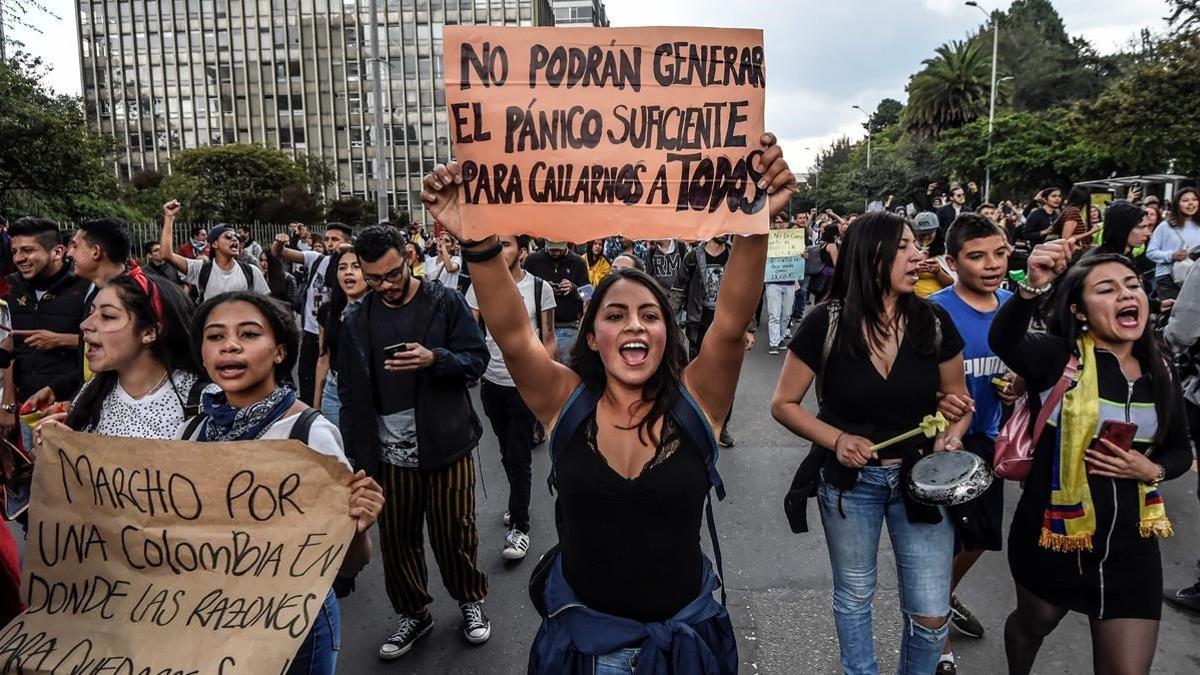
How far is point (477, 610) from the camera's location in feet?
12.7

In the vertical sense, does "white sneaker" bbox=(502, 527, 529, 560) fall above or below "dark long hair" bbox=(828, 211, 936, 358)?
below

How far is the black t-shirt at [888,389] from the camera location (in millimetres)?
2871

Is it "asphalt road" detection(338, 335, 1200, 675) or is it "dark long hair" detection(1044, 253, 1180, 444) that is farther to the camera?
"asphalt road" detection(338, 335, 1200, 675)

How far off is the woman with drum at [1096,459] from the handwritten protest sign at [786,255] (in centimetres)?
797

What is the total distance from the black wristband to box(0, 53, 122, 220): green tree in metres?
17.0

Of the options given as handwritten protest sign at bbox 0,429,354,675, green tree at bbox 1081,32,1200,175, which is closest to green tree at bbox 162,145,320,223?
green tree at bbox 1081,32,1200,175

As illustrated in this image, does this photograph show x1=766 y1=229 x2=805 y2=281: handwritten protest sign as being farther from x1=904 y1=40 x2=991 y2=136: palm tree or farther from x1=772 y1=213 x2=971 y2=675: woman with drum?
x1=904 y1=40 x2=991 y2=136: palm tree

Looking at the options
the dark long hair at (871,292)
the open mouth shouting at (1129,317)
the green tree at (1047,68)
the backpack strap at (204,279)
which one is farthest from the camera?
the green tree at (1047,68)

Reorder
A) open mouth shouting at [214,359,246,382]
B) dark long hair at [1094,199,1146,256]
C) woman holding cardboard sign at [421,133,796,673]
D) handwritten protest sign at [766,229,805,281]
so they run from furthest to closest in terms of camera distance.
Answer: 1. handwritten protest sign at [766,229,805,281]
2. dark long hair at [1094,199,1146,256]
3. open mouth shouting at [214,359,246,382]
4. woman holding cardboard sign at [421,133,796,673]

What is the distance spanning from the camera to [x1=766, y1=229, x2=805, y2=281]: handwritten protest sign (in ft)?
36.0

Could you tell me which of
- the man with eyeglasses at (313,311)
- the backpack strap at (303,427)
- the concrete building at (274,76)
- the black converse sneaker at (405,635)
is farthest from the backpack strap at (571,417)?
the concrete building at (274,76)

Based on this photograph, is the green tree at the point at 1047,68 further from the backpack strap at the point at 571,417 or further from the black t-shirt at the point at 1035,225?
the backpack strap at the point at 571,417

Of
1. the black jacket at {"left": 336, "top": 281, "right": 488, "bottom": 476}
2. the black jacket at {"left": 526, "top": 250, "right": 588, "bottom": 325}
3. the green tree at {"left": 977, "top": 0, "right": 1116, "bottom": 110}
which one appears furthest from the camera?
the green tree at {"left": 977, "top": 0, "right": 1116, "bottom": 110}

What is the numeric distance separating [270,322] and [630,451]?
1.27 meters
